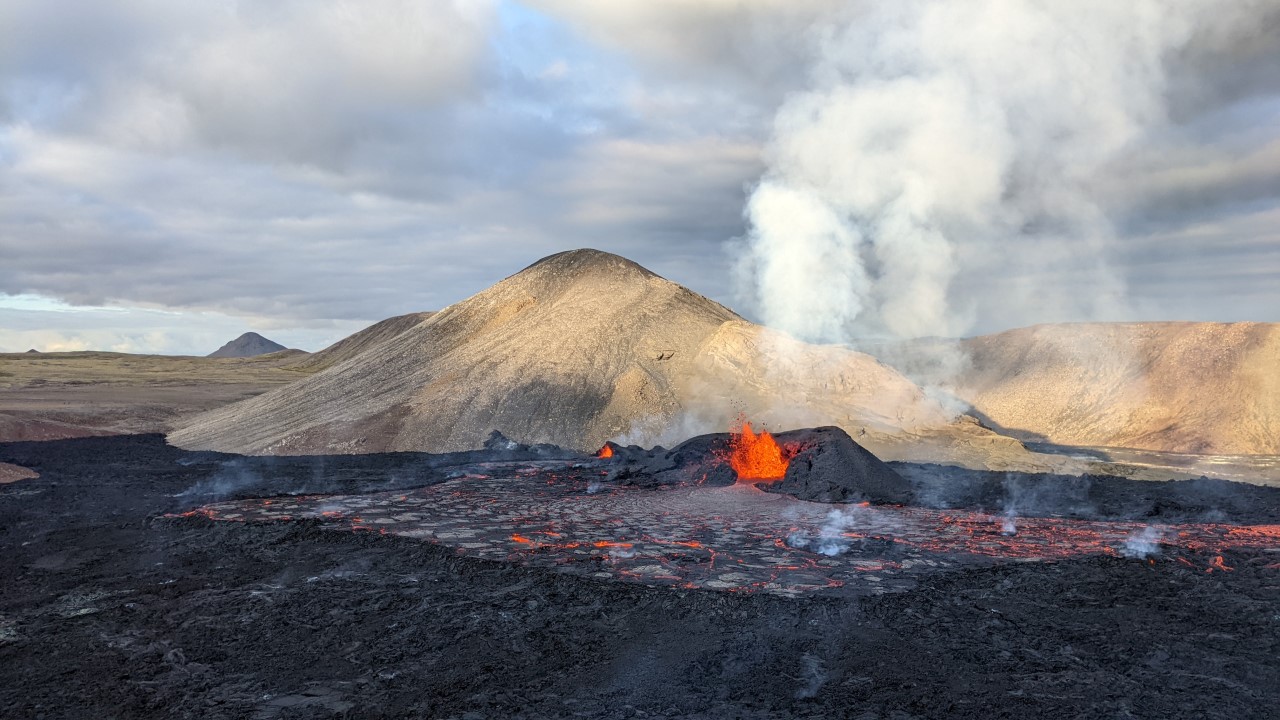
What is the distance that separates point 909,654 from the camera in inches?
370

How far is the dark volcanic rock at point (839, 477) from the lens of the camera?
851 inches

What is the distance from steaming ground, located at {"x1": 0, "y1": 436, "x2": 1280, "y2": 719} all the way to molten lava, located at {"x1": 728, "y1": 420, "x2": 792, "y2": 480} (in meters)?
11.5

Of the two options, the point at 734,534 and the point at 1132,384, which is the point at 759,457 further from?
the point at 1132,384

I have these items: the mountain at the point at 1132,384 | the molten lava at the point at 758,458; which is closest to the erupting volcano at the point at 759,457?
the molten lava at the point at 758,458

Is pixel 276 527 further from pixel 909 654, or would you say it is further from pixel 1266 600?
pixel 1266 600

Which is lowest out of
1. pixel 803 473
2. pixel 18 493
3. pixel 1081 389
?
pixel 18 493

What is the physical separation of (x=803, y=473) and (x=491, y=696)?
1592 centimetres

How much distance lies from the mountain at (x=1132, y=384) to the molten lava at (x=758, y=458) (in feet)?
105

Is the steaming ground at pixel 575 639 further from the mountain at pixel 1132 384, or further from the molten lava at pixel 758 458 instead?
the mountain at pixel 1132 384

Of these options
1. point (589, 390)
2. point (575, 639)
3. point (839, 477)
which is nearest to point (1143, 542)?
point (839, 477)

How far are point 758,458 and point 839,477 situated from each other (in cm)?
352

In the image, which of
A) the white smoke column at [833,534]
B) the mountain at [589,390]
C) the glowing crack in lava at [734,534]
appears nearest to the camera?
the glowing crack in lava at [734,534]

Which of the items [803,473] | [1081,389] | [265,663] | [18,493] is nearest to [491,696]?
[265,663]

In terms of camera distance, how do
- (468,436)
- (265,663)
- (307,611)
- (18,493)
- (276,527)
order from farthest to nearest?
(468,436) < (18,493) < (276,527) < (307,611) < (265,663)
